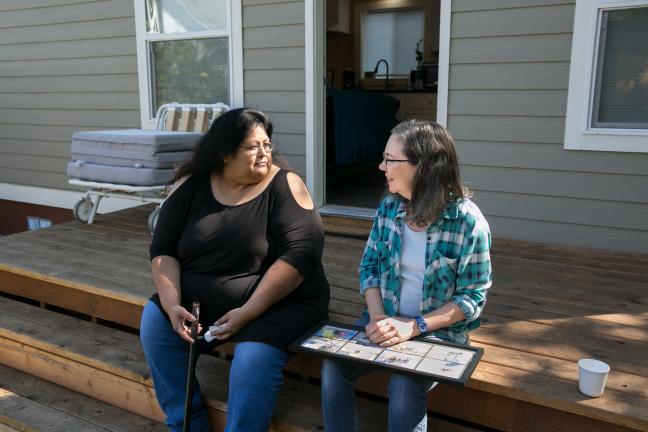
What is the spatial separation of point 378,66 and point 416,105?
1.24 m

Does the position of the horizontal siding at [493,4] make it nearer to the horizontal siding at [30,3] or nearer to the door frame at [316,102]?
the door frame at [316,102]

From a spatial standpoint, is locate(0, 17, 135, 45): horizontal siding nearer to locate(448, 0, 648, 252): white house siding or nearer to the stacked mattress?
the stacked mattress

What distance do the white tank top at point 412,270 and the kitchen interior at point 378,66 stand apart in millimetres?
3628

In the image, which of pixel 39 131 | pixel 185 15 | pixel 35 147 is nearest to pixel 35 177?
pixel 35 147

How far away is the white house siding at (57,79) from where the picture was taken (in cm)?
460

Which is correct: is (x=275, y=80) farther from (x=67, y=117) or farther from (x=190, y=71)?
(x=67, y=117)

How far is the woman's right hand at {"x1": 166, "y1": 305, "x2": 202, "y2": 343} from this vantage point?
1.74 meters

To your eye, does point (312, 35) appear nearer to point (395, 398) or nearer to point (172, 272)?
point (172, 272)

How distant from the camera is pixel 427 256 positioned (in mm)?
1632

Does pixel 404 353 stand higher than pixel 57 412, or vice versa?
pixel 404 353

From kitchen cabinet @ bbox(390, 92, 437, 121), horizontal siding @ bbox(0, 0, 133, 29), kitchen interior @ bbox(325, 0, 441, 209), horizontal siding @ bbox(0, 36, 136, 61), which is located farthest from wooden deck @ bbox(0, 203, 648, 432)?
kitchen cabinet @ bbox(390, 92, 437, 121)

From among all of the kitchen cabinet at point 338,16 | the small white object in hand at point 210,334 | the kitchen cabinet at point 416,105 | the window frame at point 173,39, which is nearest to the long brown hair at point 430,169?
the small white object in hand at point 210,334

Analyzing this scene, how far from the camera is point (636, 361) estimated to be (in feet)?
5.84

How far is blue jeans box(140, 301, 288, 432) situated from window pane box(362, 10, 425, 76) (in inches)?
253
